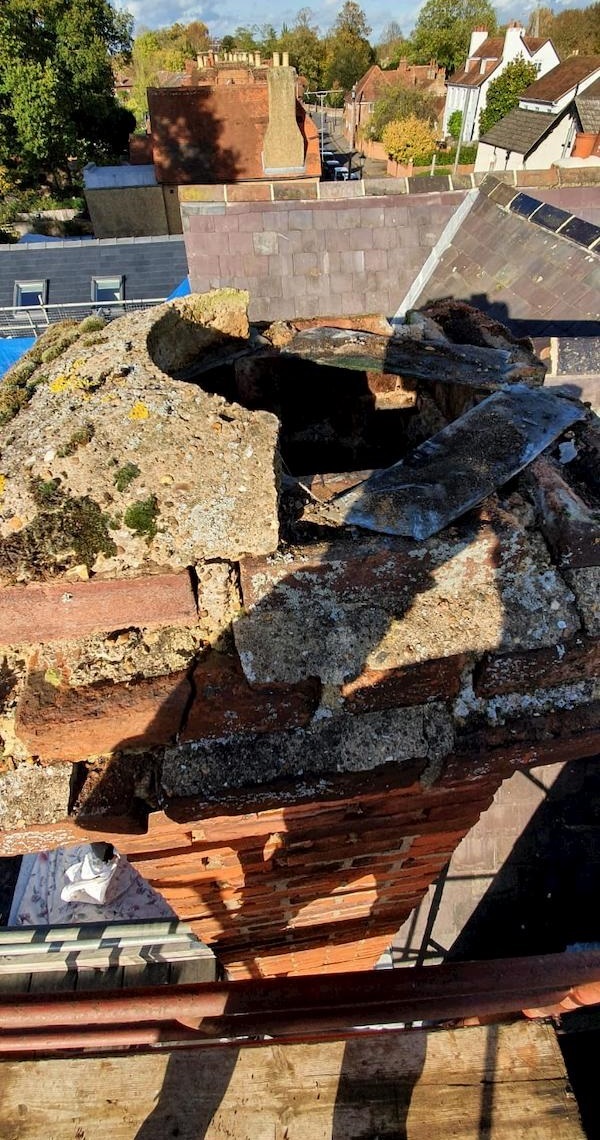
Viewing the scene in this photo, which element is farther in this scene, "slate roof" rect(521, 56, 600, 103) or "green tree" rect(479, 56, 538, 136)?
"green tree" rect(479, 56, 538, 136)

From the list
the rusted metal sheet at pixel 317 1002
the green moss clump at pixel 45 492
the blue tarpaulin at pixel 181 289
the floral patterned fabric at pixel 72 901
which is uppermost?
the blue tarpaulin at pixel 181 289

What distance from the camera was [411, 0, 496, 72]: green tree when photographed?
4562 cm

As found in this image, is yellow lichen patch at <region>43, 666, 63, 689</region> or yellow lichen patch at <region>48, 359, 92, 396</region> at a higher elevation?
yellow lichen patch at <region>48, 359, 92, 396</region>

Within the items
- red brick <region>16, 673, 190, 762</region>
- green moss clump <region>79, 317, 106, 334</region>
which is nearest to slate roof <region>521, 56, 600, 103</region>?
green moss clump <region>79, 317, 106, 334</region>

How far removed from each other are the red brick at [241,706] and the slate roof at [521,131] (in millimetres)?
30723

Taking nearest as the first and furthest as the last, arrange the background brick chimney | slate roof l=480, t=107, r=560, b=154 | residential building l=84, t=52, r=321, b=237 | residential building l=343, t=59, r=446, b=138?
the background brick chimney < residential building l=84, t=52, r=321, b=237 < slate roof l=480, t=107, r=560, b=154 < residential building l=343, t=59, r=446, b=138

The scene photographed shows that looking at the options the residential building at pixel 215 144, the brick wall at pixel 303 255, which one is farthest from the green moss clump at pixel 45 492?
the residential building at pixel 215 144

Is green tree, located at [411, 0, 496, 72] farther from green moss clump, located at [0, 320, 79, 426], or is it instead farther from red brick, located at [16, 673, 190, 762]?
red brick, located at [16, 673, 190, 762]

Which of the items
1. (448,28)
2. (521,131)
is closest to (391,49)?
(448,28)

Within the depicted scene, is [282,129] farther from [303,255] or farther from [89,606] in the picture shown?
[89,606]

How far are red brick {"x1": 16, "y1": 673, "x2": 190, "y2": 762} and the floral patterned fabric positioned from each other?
3230 mm

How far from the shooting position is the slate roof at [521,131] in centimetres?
2475

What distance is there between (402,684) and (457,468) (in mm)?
792

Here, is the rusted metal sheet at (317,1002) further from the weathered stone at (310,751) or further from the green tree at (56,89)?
the green tree at (56,89)
